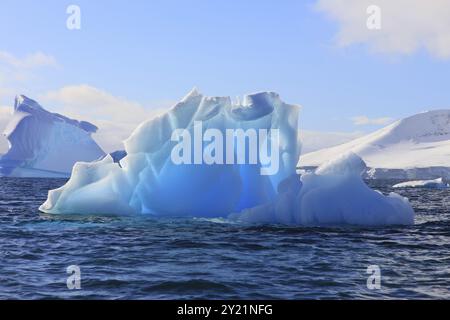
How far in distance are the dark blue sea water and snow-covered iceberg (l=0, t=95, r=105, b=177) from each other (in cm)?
6986

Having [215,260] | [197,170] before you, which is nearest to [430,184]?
[197,170]

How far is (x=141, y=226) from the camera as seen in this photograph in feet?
65.5

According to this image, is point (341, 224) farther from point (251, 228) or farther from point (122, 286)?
point (122, 286)

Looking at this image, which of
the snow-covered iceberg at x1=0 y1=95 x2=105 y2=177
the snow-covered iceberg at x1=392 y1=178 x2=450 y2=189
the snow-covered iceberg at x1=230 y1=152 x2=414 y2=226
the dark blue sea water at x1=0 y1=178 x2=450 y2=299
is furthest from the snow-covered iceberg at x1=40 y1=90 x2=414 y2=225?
the snow-covered iceberg at x1=0 y1=95 x2=105 y2=177

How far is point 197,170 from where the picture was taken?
23266 mm

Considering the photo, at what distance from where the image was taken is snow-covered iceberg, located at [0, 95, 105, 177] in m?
87.0

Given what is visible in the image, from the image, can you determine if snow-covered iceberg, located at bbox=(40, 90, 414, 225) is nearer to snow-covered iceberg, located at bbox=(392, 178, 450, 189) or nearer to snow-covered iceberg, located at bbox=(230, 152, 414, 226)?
snow-covered iceberg, located at bbox=(230, 152, 414, 226)

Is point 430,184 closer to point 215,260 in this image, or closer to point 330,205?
point 330,205

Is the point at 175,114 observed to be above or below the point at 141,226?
above

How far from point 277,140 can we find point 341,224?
16.3 feet

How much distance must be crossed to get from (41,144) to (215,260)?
80583mm

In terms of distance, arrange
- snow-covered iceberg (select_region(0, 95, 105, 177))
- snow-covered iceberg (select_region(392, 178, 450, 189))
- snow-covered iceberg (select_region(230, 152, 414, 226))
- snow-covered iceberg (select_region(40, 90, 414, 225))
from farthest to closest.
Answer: snow-covered iceberg (select_region(0, 95, 105, 177)) → snow-covered iceberg (select_region(392, 178, 450, 189)) → snow-covered iceberg (select_region(40, 90, 414, 225)) → snow-covered iceberg (select_region(230, 152, 414, 226))
